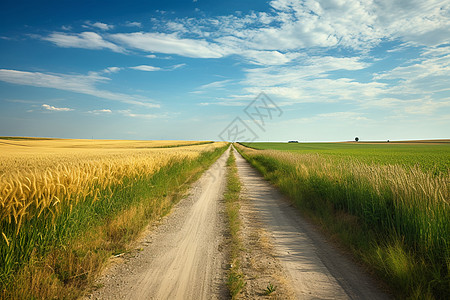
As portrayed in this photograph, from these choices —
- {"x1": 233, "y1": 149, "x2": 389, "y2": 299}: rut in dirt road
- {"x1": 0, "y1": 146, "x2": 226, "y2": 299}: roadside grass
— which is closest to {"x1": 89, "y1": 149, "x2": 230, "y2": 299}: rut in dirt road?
{"x1": 0, "y1": 146, "x2": 226, "y2": 299}: roadside grass

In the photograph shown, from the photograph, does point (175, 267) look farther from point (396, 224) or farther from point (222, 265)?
point (396, 224)

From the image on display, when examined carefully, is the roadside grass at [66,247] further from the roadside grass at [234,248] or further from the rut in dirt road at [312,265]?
the rut in dirt road at [312,265]

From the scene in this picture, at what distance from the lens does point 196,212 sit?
761 cm

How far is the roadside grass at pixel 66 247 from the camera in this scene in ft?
10.4

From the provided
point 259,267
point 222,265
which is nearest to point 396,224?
point 259,267

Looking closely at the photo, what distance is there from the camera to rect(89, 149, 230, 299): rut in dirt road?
3.33 meters

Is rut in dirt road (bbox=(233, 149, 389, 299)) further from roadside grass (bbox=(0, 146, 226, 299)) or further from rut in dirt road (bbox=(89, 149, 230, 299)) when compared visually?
roadside grass (bbox=(0, 146, 226, 299))

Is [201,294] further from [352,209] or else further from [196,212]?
[352,209]

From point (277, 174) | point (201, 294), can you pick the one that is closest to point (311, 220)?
point (201, 294)

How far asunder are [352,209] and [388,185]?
1224mm

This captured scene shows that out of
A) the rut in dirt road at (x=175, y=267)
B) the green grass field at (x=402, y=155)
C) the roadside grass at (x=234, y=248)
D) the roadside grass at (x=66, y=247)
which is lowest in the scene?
the rut in dirt road at (x=175, y=267)

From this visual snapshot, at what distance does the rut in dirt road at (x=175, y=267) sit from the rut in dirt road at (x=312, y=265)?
1.19m

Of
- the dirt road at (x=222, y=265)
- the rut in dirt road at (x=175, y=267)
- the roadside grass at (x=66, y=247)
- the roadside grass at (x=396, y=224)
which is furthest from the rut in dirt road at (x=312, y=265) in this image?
the roadside grass at (x=66, y=247)

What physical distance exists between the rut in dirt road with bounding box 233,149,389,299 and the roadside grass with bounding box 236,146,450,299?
0.34 m
